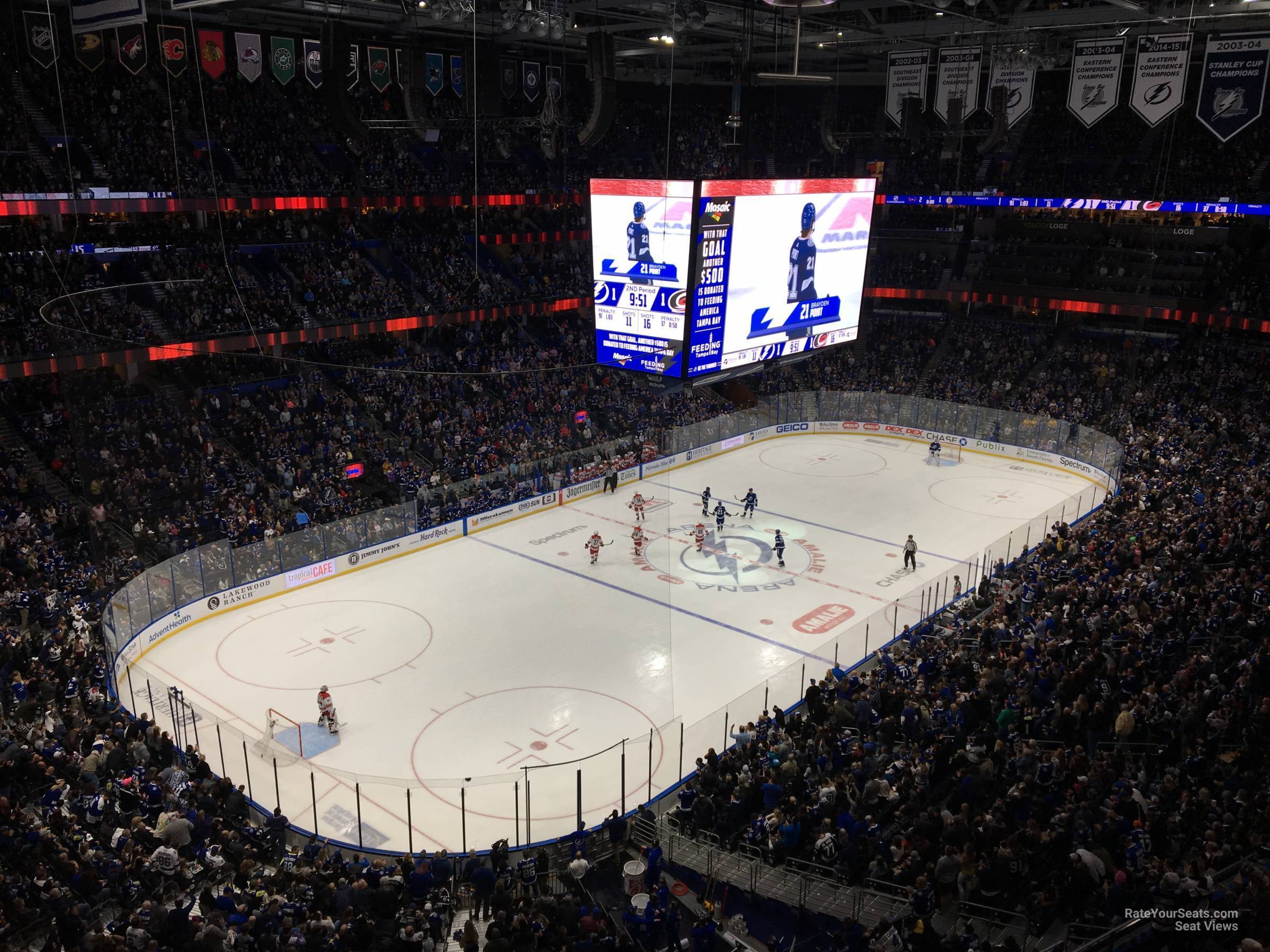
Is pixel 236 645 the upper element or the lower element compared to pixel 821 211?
lower

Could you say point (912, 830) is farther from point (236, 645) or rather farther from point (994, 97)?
point (994, 97)

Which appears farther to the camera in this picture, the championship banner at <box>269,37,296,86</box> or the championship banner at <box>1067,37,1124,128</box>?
the championship banner at <box>1067,37,1124,128</box>

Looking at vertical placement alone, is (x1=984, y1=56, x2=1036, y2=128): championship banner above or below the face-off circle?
above

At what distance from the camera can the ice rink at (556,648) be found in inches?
581

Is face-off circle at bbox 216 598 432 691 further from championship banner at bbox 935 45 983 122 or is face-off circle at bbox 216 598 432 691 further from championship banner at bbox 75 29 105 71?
championship banner at bbox 935 45 983 122

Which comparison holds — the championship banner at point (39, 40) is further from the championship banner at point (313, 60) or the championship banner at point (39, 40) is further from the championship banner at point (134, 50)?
the championship banner at point (313, 60)

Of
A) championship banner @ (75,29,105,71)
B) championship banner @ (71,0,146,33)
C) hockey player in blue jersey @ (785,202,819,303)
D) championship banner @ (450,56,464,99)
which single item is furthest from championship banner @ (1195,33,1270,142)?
championship banner @ (75,29,105,71)

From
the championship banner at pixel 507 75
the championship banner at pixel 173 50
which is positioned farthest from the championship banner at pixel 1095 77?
the championship banner at pixel 173 50

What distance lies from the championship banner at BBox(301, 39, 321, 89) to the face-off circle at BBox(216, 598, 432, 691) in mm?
13542

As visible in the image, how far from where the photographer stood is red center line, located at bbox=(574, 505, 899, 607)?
934 inches

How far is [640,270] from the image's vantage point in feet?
55.2

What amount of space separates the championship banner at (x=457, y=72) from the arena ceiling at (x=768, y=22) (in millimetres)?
1031

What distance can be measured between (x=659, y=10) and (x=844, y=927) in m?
28.1

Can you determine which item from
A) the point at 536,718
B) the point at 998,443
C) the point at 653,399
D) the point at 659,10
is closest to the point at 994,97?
the point at 659,10
